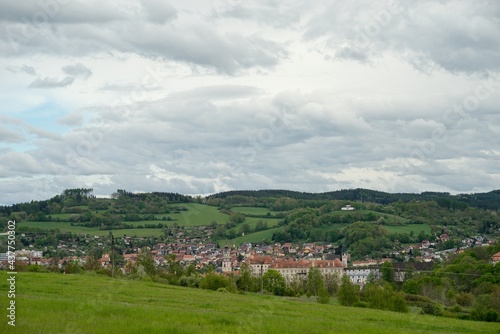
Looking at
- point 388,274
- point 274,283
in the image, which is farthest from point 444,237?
point 274,283

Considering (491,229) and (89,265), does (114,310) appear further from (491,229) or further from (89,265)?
(491,229)

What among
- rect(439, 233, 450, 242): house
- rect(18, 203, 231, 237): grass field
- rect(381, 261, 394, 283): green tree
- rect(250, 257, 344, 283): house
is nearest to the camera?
rect(381, 261, 394, 283): green tree

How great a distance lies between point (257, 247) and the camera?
15525 cm

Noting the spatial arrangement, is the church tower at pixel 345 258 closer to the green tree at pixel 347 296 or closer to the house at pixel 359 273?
the house at pixel 359 273

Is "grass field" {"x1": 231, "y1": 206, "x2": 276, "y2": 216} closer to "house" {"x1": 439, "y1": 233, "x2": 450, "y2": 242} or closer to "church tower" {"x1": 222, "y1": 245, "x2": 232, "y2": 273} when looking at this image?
"church tower" {"x1": 222, "y1": 245, "x2": 232, "y2": 273}

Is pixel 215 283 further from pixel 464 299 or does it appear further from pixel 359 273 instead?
pixel 359 273

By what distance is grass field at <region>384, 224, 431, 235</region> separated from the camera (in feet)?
533

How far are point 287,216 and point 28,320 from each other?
16668 centimetres

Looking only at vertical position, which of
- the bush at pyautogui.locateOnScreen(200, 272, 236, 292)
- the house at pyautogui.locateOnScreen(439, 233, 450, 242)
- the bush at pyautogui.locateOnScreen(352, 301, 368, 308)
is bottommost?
the bush at pyautogui.locateOnScreen(352, 301, 368, 308)

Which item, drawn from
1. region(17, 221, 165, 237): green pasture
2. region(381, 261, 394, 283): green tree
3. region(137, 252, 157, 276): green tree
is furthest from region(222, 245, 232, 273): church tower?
region(137, 252, 157, 276): green tree

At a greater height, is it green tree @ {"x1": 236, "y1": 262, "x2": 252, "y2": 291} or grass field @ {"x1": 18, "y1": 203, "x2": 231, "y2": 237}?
grass field @ {"x1": 18, "y1": 203, "x2": 231, "y2": 237}

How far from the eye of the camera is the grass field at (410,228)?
533 ft

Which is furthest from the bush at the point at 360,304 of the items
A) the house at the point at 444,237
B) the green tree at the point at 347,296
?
the house at the point at 444,237

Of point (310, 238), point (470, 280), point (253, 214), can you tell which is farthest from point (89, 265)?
point (253, 214)
